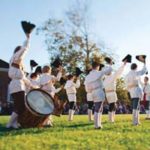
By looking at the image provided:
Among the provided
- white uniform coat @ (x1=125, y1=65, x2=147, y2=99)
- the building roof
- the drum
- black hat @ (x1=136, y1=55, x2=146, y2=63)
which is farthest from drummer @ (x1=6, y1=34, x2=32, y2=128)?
the building roof

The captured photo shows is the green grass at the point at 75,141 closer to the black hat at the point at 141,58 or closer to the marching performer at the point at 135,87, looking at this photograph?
the marching performer at the point at 135,87

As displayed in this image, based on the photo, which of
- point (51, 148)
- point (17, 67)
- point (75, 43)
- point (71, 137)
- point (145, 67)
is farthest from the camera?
point (75, 43)

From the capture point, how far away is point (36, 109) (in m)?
13.0

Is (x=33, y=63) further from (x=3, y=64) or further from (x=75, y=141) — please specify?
(x=3, y=64)

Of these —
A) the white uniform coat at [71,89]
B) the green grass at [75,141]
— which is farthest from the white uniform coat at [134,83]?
the white uniform coat at [71,89]

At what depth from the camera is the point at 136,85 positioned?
51.1ft

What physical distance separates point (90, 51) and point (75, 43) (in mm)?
1915

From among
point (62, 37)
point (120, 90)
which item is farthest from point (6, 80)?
point (120, 90)

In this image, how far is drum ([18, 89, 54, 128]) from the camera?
1284 cm

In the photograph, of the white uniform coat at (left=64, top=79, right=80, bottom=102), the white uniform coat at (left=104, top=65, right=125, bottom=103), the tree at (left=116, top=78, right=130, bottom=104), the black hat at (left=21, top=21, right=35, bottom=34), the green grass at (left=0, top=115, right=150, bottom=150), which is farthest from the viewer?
the tree at (left=116, top=78, right=130, bottom=104)

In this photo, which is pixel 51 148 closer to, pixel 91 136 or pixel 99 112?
pixel 91 136

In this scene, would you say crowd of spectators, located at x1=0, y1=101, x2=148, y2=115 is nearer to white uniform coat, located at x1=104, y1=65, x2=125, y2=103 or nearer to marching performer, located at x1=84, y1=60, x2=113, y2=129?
white uniform coat, located at x1=104, y1=65, x2=125, y2=103

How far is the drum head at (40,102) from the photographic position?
12953mm

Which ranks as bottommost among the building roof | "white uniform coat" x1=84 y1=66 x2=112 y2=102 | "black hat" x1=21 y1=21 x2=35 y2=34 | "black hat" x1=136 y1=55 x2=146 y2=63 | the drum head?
the drum head
